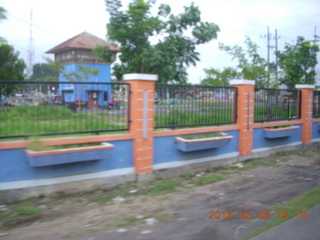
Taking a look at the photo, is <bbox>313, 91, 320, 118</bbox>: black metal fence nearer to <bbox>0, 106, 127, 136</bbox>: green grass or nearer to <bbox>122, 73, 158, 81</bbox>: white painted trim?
<bbox>122, 73, 158, 81</bbox>: white painted trim

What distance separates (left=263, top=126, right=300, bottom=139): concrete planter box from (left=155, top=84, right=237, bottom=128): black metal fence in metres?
1.25

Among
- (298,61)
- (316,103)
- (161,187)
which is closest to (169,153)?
(161,187)

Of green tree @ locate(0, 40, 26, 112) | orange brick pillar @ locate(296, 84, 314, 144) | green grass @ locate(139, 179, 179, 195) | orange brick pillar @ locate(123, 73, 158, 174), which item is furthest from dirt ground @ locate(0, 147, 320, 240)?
green tree @ locate(0, 40, 26, 112)

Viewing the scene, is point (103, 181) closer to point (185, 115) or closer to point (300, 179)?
point (185, 115)

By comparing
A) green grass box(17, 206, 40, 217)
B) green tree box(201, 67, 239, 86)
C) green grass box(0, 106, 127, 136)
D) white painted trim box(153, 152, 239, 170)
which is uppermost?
green tree box(201, 67, 239, 86)

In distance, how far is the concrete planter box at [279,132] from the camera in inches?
327

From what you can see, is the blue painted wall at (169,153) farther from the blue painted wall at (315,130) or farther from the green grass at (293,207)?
the blue painted wall at (315,130)

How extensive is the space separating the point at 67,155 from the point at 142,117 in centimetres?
167

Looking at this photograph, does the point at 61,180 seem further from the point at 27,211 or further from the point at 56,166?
the point at 27,211

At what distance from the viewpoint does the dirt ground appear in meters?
3.83

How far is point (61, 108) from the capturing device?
5336mm

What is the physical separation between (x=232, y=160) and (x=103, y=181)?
3.66 m

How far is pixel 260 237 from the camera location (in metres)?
3.63

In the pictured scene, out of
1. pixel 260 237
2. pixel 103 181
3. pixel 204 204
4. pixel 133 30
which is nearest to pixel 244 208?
pixel 204 204
